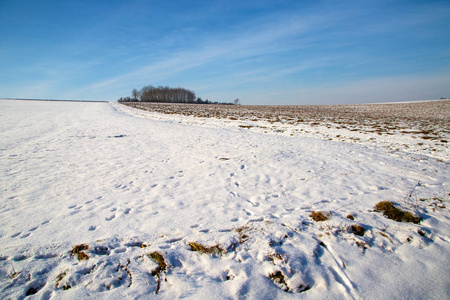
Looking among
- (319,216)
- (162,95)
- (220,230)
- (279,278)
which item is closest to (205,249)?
(220,230)

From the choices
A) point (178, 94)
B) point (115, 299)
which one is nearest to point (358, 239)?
point (115, 299)

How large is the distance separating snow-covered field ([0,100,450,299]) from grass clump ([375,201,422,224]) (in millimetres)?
150

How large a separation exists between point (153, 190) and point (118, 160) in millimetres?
3185

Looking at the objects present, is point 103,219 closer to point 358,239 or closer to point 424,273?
point 358,239

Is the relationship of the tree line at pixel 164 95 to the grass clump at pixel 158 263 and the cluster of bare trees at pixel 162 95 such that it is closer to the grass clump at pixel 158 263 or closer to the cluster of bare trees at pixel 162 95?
the cluster of bare trees at pixel 162 95

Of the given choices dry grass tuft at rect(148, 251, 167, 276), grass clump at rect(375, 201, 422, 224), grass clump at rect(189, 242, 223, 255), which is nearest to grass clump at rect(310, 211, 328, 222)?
grass clump at rect(375, 201, 422, 224)

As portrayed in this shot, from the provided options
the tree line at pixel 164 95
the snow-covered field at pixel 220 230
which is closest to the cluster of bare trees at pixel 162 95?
the tree line at pixel 164 95

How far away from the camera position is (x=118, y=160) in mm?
7496

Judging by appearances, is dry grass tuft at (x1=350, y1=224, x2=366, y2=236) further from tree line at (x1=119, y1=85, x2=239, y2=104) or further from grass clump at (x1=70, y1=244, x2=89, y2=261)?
tree line at (x1=119, y1=85, x2=239, y2=104)

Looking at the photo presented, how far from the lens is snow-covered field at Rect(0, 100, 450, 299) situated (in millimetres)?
2584

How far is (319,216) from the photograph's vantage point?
396 centimetres

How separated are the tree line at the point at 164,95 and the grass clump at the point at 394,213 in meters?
117

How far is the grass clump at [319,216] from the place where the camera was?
12.7 feet

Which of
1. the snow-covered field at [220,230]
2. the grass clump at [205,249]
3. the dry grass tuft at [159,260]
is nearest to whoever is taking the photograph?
the snow-covered field at [220,230]
